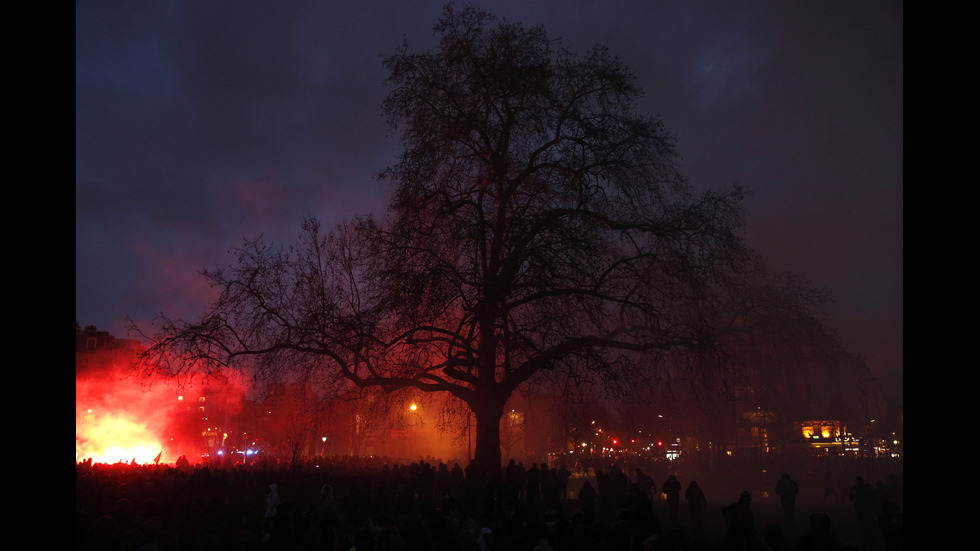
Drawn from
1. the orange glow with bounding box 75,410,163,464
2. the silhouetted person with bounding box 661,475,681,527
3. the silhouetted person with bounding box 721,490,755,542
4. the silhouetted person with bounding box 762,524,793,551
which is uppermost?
the silhouetted person with bounding box 762,524,793,551

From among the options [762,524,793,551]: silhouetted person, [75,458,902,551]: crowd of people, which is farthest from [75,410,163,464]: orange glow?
[762,524,793,551]: silhouetted person

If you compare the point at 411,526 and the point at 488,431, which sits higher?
the point at 411,526

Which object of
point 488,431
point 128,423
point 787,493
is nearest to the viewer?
point 787,493

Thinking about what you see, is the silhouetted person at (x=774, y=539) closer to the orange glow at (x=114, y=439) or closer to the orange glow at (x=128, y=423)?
the orange glow at (x=128, y=423)

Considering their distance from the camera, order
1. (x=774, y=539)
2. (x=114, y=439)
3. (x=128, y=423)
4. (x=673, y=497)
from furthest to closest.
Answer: (x=128, y=423) < (x=114, y=439) < (x=673, y=497) < (x=774, y=539)

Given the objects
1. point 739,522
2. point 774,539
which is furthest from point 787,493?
point 774,539

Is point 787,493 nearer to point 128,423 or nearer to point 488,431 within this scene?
point 488,431

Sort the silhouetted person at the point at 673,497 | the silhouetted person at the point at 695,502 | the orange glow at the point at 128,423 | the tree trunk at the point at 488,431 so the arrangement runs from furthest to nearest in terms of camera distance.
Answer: the orange glow at the point at 128,423 → the tree trunk at the point at 488,431 → the silhouetted person at the point at 673,497 → the silhouetted person at the point at 695,502

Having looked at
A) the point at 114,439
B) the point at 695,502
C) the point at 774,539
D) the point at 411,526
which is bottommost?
the point at 114,439

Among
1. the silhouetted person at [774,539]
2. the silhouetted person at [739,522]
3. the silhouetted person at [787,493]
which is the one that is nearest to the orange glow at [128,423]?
the silhouetted person at [787,493]

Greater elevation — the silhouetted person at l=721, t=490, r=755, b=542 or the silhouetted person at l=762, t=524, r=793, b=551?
the silhouetted person at l=762, t=524, r=793, b=551

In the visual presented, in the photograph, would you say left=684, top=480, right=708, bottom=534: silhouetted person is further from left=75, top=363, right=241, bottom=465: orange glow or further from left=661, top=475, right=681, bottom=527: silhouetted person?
left=75, top=363, right=241, bottom=465: orange glow

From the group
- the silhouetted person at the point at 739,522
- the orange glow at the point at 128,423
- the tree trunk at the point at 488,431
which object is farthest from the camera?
the orange glow at the point at 128,423
